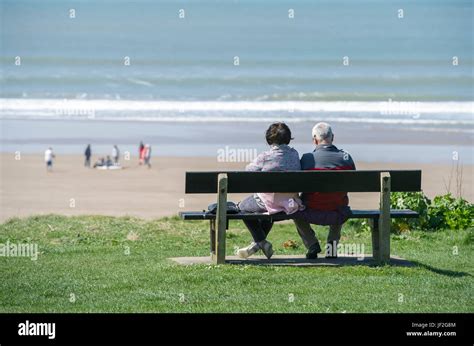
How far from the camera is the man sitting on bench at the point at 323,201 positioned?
372 inches

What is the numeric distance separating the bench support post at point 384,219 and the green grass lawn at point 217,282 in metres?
0.31

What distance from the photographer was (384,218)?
30.8ft

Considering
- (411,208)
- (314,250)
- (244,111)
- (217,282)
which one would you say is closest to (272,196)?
(314,250)

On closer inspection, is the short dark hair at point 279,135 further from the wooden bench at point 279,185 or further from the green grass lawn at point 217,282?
the green grass lawn at point 217,282

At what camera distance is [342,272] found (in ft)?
→ 29.1

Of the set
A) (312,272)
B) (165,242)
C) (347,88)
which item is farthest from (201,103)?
(312,272)

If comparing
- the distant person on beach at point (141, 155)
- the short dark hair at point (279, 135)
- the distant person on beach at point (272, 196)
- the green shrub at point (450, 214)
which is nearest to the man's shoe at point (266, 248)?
the distant person on beach at point (272, 196)

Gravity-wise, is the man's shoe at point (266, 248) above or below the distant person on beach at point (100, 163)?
below

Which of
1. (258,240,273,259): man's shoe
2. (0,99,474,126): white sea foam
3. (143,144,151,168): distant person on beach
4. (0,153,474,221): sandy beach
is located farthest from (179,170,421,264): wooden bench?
(0,99,474,126): white sea foam

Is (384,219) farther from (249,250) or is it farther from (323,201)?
(249,250)

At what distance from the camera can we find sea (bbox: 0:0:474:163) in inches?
1442

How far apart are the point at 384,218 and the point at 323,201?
0.56 meters

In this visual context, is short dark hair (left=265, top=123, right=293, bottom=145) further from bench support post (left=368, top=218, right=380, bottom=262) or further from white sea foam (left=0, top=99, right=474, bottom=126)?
white sea foam (left=0, top=99, right=474, bottom=126)
